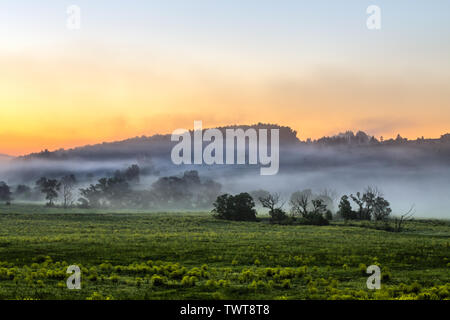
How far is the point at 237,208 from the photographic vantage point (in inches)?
5231

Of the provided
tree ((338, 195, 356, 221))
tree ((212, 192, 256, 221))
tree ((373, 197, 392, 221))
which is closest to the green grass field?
tree ((338, 195, 356, 221))

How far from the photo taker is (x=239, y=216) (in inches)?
5212

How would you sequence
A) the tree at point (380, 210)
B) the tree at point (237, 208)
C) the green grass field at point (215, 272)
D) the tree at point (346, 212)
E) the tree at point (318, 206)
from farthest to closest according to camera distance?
the tree at point (380, 210), the tree at point (237, 208), the tree at point (346, 212), the tree at point (318, 206), the green grass field at point (215, 272)

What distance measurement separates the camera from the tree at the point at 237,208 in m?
132

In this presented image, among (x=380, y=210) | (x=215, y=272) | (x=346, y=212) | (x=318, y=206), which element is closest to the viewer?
(x=215, y=272)

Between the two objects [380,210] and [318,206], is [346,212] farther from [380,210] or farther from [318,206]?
[380,210]

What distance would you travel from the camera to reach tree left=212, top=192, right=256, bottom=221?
132 m

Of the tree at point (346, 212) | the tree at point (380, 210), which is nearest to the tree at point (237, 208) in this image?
the tree at point (346, 212)

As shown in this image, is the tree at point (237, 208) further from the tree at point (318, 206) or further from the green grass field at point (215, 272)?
the green grass field at point (215, 272)

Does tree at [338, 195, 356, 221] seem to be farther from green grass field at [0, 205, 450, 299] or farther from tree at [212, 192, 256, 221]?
green grass field at [0, 205, 450, 299]

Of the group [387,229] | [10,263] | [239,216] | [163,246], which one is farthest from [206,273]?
[239,216]

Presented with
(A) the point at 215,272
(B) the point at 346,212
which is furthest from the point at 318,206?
(A) the point at 215,272
